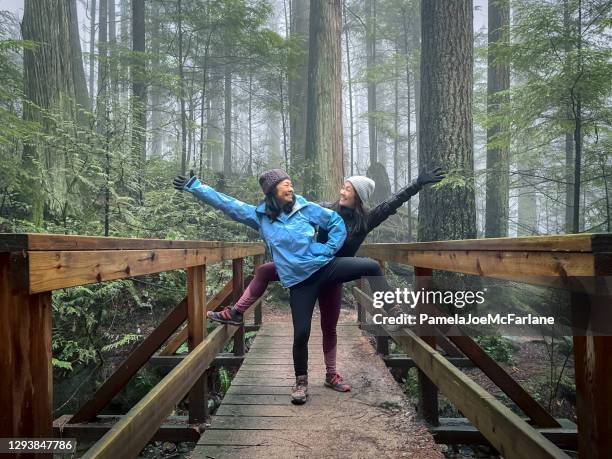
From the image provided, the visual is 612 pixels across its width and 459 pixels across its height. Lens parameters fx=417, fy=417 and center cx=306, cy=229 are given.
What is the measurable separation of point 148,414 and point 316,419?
1.51 meters

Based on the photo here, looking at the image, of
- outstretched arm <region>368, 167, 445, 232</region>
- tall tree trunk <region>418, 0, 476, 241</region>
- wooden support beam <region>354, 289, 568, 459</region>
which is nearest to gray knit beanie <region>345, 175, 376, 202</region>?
outstretched arm <region>368, 167, 445, 232</region>

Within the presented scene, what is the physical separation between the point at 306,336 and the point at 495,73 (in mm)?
13170

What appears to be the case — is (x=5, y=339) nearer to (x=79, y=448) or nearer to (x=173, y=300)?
(x=79, y=448)

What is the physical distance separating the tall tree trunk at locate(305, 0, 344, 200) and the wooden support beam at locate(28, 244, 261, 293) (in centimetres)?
757

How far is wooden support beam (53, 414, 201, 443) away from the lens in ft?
12.2

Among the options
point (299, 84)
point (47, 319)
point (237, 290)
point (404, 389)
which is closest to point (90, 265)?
point (47, 319)

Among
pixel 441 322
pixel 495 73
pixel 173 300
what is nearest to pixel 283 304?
pixel 173 300

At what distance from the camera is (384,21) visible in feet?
72.1

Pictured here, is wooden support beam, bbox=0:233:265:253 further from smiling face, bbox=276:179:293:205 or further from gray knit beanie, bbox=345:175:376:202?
gray knit beanie, bbox=345:175:376:202

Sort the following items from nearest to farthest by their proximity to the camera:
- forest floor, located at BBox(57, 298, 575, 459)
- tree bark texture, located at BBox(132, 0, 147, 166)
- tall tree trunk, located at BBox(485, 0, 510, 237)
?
forest floor, located at BBox(57, 298, 575, 459)
tree bark texture, located at BBox(132, 0, 147, 166)
tall tree trunk, located at BBox(485, 0, 510, 237)

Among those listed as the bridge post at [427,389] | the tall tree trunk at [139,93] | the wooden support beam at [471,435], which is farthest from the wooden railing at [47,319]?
the tall tree trunk at [139,93]

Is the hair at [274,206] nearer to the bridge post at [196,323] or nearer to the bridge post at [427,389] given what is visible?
the bridge post at [196,323]

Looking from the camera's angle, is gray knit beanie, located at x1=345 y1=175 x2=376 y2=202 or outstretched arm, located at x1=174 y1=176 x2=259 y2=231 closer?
outstretched arm, located at x1=174 y1=176 x2=259 y2=231

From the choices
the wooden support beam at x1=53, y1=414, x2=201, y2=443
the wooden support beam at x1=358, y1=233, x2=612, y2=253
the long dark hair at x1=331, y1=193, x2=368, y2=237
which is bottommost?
the wooden support beam at x1=53, y1=414, x2=201, y2=443
